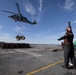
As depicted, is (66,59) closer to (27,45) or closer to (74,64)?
(74,64)

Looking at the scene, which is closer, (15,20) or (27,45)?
(27,45)

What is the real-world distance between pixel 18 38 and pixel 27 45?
5.26 m

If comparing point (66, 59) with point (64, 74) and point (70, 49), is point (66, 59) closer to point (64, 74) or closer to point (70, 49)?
point (70, 49)

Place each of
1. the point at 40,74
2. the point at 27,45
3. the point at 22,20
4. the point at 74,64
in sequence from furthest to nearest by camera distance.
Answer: the point at 22,20 < the point at 27,45 < the point at 74,64 < the point at 40,74

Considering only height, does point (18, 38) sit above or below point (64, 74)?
above

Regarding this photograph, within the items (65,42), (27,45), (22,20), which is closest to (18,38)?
(27,45)

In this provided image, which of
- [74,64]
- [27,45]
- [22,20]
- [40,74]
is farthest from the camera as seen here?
[22,20]

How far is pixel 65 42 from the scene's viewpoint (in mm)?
6344

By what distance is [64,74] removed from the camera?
5.12 m

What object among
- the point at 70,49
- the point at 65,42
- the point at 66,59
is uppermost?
the point at 65,42

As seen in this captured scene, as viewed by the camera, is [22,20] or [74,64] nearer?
[74,64]

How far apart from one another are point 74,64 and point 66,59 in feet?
1.64

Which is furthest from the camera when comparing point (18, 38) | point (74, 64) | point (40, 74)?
point (18, 38)

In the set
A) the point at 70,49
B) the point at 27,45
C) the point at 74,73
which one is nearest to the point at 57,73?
the point at 74,73
